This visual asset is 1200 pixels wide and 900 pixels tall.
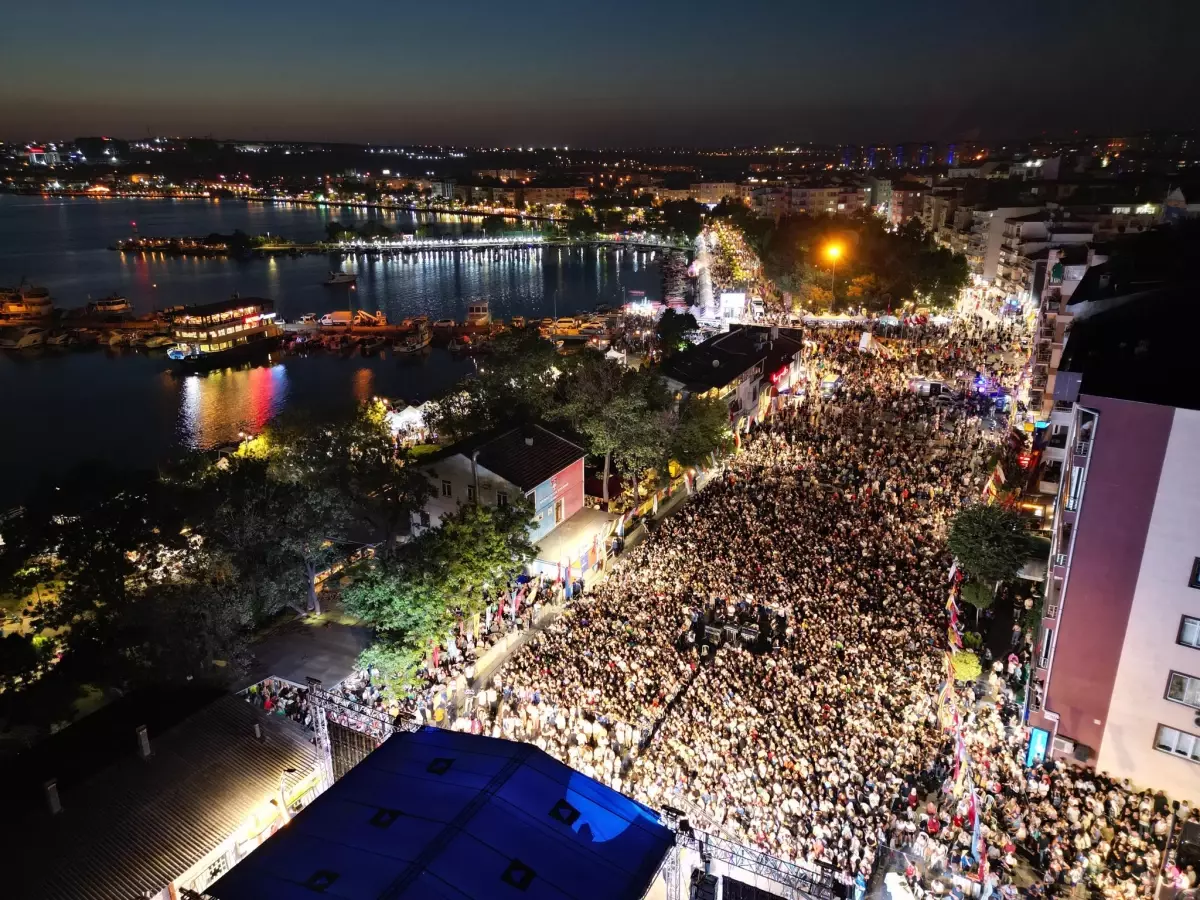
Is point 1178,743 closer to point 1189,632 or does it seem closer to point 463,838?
point 1189,632

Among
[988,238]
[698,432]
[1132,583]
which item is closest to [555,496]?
[698,432]

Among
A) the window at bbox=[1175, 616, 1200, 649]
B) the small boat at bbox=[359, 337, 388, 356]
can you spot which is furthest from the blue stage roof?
the small boat at bbox=[359, 337, 388, 356]

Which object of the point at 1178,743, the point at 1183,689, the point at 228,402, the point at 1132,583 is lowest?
the point at 228,402

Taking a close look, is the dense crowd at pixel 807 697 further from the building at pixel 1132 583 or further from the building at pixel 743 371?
the building at pixel 743 371

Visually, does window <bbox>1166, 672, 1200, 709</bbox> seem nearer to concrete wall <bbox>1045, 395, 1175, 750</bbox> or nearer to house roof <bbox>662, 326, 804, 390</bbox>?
concrete wall <bbox>1045, 395, 1175, 750</bbox>

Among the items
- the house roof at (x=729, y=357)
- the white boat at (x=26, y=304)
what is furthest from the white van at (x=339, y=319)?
the house roof at (x=729, y=357)

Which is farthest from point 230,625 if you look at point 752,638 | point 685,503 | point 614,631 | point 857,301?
point 857,301
